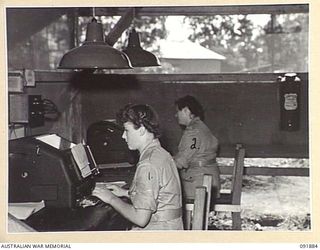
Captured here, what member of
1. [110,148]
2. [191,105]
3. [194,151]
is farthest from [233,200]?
[110,148]

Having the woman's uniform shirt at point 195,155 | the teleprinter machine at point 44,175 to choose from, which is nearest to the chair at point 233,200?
the woman's uniform shirt at point 195,155

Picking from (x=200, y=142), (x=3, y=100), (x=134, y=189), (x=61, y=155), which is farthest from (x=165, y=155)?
(x=200, y=142)

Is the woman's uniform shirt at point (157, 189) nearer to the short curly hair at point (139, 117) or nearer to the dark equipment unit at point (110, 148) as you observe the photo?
the short curly hair at point (139, 117)

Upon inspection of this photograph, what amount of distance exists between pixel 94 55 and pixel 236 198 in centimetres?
93

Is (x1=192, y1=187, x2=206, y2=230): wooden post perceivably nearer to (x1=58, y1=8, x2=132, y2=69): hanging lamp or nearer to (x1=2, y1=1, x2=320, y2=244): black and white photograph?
(x1=2, y1=1, x2=320, y2=244): black and white photograph

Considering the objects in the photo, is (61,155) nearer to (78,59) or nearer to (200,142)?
(78,59)

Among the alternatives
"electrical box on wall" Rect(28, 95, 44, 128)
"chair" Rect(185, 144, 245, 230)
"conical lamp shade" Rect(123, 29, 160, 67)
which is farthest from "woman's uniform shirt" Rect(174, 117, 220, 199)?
"electrical box on wall" Rect(28, 95, 44, 128)

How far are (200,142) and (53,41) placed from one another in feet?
18.6

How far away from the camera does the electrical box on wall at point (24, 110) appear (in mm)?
2417

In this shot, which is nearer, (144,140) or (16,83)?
(144,140)

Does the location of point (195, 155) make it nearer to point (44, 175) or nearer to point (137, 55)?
point (137, 55)

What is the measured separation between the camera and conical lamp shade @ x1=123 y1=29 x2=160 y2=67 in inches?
92.7

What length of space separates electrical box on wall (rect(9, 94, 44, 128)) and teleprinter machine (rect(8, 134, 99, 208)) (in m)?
0.84

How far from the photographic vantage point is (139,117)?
5.09 ft
